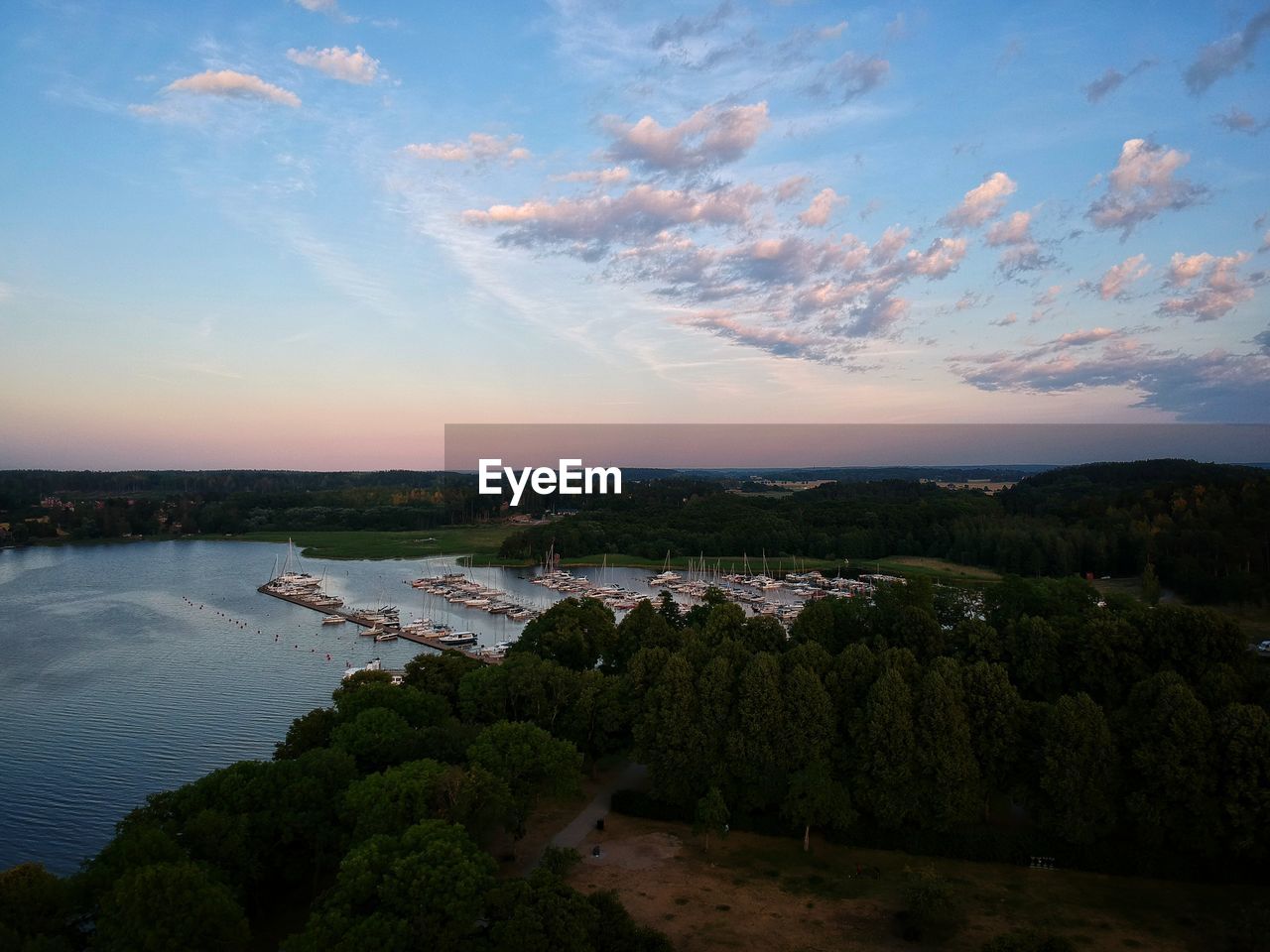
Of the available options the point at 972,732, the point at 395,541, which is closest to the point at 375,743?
the point at 972,732

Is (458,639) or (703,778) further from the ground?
(703,778)

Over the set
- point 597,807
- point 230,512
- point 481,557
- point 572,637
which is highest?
point 230,512

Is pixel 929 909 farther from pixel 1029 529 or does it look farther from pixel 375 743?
pixel 1029 529

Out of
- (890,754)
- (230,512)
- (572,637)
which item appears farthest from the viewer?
(230,512)

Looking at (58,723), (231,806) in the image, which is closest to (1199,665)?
(231,806)

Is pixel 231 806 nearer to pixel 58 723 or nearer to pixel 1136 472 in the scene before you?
pixel 58 723

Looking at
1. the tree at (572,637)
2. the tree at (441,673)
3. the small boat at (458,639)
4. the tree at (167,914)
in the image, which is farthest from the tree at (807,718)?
the small boat at (458,639)
